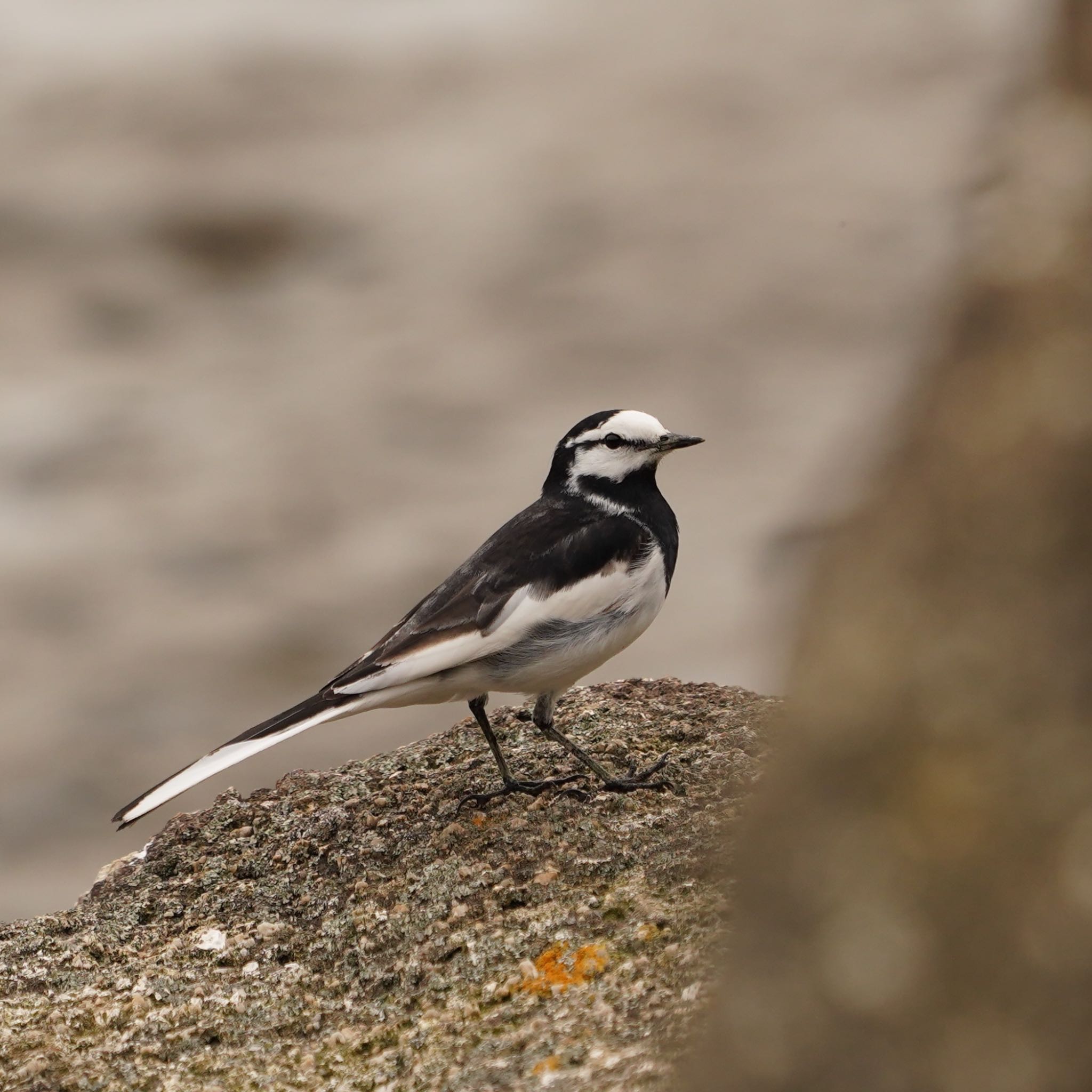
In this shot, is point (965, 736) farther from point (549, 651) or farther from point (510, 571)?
point (510, 571)

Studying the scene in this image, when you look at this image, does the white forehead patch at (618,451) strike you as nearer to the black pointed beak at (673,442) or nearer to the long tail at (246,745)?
the black pointed beak at (673,442)

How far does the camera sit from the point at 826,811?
1.84 m

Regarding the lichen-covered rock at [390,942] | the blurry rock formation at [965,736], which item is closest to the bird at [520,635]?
the lichen-covered rock at [390,942]

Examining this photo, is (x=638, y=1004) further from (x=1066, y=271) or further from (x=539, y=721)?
(x=539, y=721)

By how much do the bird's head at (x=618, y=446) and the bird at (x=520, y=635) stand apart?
0.66 feet

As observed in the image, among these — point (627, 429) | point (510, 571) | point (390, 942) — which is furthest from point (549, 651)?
point (390, 942)

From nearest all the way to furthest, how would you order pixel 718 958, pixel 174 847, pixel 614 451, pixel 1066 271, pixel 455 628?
pixel 1066 271 → pixel 718 958 → pixel 174 847 → pixel 455 628 → pixel 614 451

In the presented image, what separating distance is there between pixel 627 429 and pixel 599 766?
1.77 metres

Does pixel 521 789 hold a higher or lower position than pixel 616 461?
lower

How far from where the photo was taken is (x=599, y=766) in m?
5.06

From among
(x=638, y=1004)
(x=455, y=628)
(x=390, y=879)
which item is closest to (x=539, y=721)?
(x=455, y=628)

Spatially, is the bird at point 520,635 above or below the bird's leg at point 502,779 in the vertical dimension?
above

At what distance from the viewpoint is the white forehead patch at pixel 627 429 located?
623 cm

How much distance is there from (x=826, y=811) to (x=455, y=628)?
11.7ft
